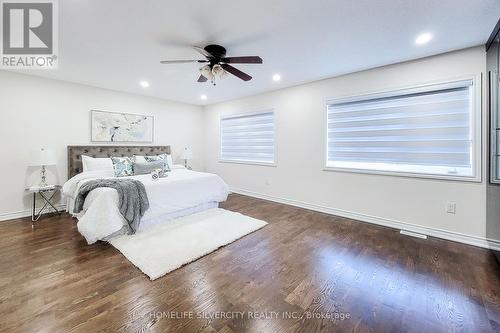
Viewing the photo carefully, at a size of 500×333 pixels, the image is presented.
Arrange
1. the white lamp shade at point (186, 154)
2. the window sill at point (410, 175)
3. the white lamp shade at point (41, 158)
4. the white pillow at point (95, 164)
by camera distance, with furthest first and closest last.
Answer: the white lamp shade at point (186, 154) → the white pillow at point (95, 164) → the white lamp shade at point (41, 158) → the window sill at point (410, 175)

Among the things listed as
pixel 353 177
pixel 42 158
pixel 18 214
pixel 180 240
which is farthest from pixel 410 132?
pixel 18 214

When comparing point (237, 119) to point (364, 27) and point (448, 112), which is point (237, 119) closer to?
point (364, 27)

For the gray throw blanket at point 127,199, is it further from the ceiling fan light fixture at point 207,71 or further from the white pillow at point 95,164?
the ceiling fan light fixture at point 207,71

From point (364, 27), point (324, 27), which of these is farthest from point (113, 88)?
point (364, 27)

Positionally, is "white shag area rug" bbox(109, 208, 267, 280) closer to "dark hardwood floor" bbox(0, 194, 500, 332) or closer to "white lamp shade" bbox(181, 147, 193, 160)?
"dark hardwood floor" bbox(0, 194, 500, 332)

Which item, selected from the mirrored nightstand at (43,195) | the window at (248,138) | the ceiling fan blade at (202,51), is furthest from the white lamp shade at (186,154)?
the ceiling fan blade at (202,51)

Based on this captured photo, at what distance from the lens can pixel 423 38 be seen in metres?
2.51

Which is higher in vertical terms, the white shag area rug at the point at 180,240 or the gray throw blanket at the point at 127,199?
the gray throw blanket at the point at 127,199

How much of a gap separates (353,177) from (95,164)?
4.52 m

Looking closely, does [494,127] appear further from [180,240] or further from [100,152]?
[100,152]

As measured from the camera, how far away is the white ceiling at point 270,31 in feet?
6.51

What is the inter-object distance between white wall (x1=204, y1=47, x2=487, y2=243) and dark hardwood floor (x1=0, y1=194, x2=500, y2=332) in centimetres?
42

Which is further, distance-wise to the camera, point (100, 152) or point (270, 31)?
point (100, 152)

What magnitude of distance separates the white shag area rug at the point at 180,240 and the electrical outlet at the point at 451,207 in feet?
8.07
